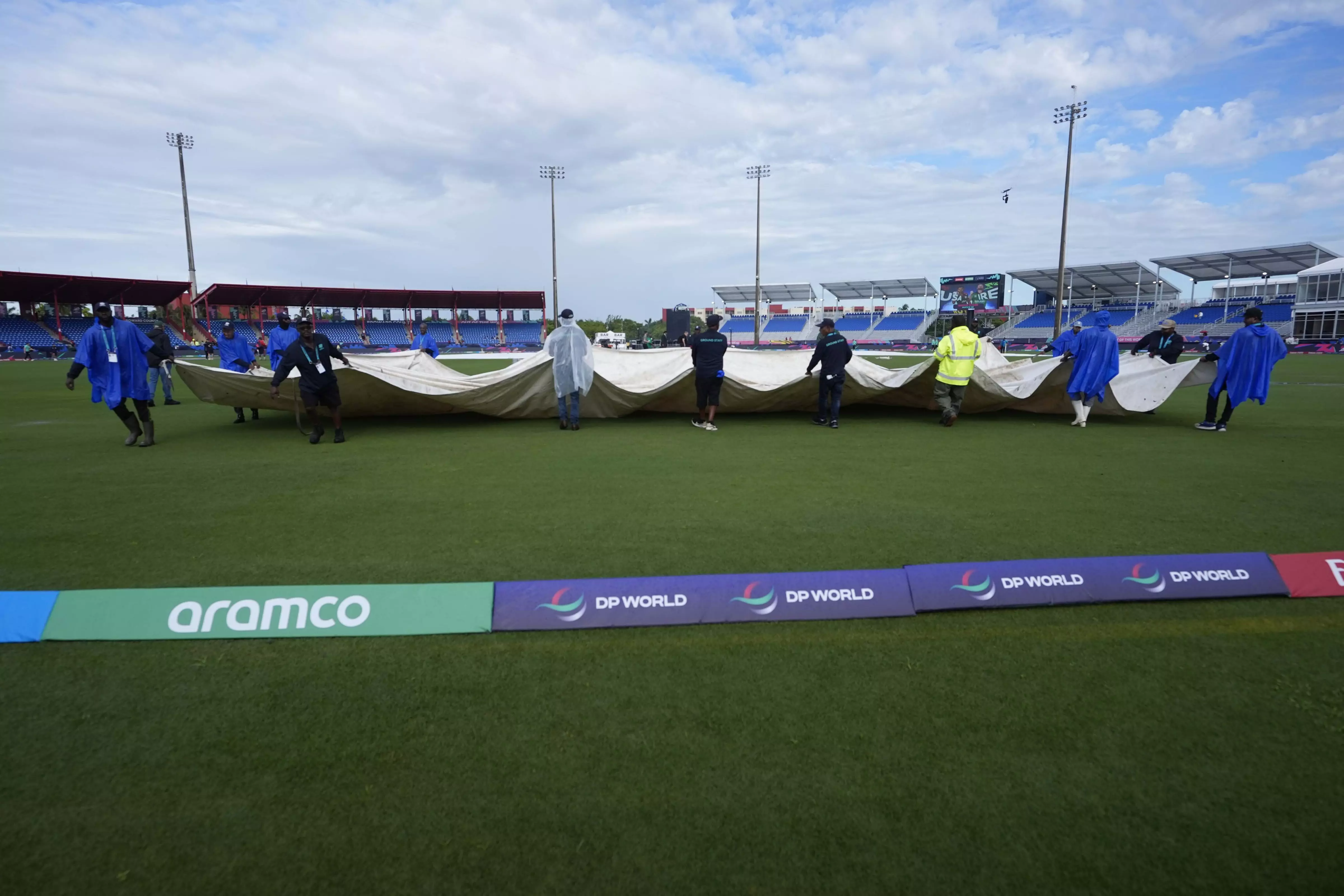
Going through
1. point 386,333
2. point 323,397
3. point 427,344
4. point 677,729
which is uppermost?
point 386,333

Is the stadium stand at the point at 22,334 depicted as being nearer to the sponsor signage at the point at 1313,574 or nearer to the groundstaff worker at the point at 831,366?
the groundstaff worker at the point at 831,366

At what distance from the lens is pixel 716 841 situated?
1773 millimetres

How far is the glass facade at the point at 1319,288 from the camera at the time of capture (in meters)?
39.6

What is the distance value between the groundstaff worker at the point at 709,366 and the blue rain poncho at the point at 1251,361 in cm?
618

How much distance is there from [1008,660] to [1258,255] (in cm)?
5523

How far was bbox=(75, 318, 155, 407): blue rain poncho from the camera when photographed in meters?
7.17

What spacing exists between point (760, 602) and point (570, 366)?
20.4ft

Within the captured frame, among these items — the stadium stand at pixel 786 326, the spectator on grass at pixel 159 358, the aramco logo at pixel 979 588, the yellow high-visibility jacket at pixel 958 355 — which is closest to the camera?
the aramco logo at pixel 979 588

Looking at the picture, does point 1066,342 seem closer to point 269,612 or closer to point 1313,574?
point 1313,574

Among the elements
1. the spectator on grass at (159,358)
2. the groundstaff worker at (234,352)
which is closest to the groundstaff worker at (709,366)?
the spectator on grass at (159,358)

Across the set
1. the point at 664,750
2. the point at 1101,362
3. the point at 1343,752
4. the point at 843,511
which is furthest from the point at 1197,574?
the point at 1101,362

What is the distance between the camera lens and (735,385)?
934 cm

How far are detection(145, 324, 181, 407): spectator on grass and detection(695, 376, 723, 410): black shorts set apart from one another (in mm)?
6392

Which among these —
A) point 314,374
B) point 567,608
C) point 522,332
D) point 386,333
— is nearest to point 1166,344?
point 567,608
